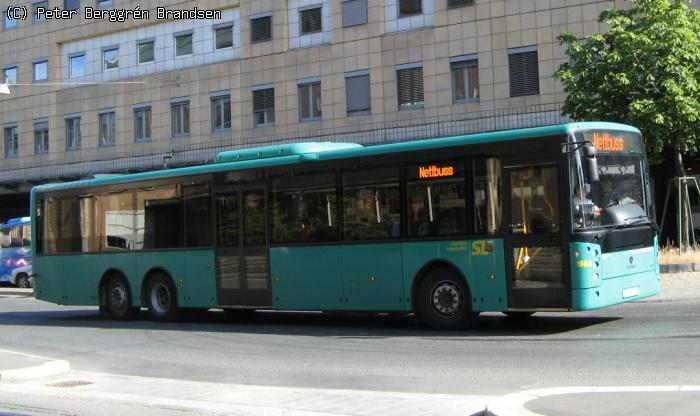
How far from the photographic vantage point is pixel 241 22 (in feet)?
118

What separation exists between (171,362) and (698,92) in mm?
14831

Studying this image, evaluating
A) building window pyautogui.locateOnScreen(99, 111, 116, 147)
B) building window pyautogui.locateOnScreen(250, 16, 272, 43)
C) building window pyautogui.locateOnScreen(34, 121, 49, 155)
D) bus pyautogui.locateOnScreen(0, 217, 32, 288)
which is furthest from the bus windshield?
building window pyautogui.locateOnScreen(34, 121, 49, 155)

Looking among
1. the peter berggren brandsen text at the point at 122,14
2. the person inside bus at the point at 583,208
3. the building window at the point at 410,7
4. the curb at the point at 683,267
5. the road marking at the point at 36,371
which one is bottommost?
the road marking at the point at 36,371

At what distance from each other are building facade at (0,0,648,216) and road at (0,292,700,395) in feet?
50.3

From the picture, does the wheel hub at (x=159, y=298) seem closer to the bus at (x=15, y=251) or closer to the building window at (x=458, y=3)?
the building window at (x=458, y=3)

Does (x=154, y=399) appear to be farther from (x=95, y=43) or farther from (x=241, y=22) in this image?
(x=95, y=43)

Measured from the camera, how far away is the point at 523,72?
29.1 meters

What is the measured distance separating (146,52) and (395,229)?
29551mm

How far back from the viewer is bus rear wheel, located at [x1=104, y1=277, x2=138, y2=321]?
1777 centimetres

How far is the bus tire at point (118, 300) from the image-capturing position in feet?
58.3

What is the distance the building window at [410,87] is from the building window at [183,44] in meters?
11.7

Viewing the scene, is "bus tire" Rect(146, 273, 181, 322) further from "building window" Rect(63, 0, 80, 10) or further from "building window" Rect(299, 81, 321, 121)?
"building window" Rect(63, 0, 80, 10)

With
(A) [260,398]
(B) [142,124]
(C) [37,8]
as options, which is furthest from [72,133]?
(A) [260,398]

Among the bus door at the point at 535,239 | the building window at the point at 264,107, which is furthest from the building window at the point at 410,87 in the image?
the bus door at the point at 535,239
